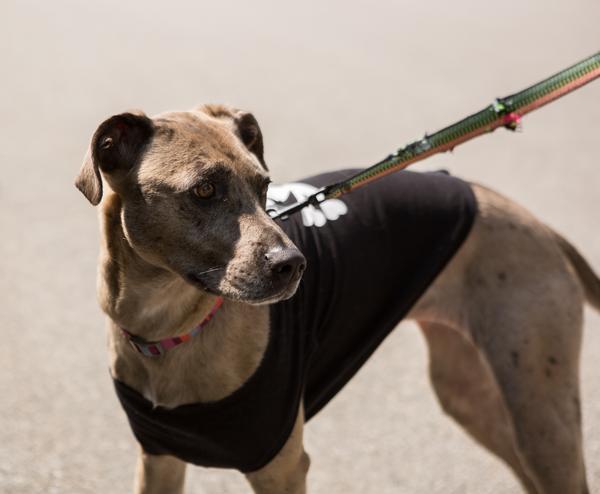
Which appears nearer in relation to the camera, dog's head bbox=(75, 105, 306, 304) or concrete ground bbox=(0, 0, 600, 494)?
dog's head bbox=(75, 105, 306, 304)

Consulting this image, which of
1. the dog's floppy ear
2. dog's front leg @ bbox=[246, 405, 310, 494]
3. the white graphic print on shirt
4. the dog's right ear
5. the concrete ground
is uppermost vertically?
the dog's right ear

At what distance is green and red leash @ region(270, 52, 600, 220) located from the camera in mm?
2564

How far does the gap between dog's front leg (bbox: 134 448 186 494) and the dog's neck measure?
1.16 feet

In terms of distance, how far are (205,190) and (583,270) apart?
164 centimetres

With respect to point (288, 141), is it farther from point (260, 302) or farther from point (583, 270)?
point (260, 302)

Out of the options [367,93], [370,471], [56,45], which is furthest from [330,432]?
[56,45]

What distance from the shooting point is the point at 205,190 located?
100 inches

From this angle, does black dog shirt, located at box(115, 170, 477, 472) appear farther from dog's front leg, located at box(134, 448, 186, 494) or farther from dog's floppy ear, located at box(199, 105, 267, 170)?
dog's floppy ear, located at box(199, 105, 267, 170)

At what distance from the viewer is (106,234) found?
2.71 m

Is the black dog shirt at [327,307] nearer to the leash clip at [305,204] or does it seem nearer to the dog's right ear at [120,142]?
the leash clip at [305,204]

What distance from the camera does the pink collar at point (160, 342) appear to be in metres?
2.77

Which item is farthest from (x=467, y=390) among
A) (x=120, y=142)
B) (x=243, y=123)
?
(x=120, y=142)

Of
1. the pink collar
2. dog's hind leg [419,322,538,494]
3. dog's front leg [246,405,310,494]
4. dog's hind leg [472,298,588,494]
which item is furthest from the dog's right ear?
dog's hind leg [419,322,538,494]

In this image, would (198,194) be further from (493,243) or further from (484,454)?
(484,454)
